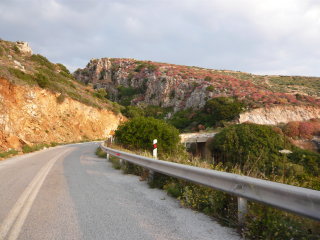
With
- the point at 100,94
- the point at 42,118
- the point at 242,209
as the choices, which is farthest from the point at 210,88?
the point at 242,209

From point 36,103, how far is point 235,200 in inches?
1379

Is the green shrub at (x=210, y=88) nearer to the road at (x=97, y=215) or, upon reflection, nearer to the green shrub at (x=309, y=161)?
the green shrub at (x=309, y=161)

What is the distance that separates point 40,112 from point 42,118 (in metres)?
0.84

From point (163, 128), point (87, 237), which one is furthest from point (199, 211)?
point (163, 128)

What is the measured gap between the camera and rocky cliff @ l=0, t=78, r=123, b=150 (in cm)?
2517

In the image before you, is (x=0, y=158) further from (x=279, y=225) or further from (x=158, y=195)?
(x=279, y=225)

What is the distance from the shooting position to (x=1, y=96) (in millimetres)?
27969

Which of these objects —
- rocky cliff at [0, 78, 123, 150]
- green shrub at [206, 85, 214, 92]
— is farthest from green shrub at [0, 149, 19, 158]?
green shrub at [206, 85, 214, 92]

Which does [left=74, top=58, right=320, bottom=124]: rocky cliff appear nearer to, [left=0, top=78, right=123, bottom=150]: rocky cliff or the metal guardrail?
[left=0, top=78, right=123, bottom=150]: rocky cliff

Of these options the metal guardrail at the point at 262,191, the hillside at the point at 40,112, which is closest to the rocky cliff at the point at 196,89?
the hillside at the point at 40,112

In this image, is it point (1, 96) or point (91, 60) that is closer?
point (1, 96)

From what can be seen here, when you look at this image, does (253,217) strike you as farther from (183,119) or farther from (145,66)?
(145,66)

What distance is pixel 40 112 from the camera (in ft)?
115

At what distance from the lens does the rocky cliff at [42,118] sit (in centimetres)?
2517
